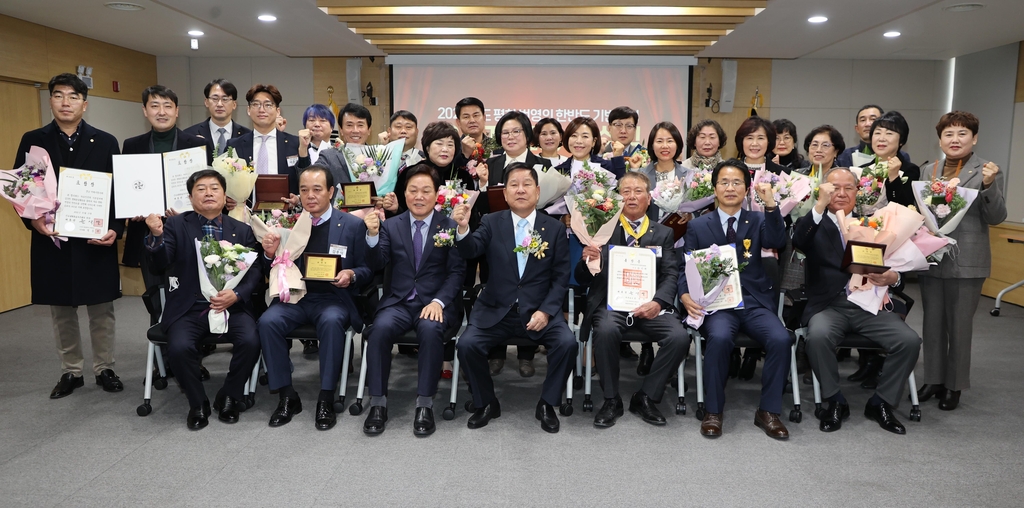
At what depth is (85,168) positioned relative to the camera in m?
4.29

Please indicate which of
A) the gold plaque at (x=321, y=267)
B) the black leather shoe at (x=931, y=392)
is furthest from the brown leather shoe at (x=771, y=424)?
the gold plaque at (x=321, y=267)

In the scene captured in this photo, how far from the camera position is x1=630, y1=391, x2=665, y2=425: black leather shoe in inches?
154

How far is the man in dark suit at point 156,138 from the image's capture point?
4.45 metres

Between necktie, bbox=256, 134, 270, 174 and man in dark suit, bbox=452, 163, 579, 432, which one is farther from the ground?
necktie, bbox=256, 134, 270, 174

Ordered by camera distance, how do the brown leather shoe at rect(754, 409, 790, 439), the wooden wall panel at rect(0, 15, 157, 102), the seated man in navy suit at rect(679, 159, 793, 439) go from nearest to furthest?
the brown leather shoe at rect(754, 409, 790, 439) → the seated man in navy suit at rect(679, 159, 793, 439) → the wooden wall panel at rect(0, 15, 157, 102)

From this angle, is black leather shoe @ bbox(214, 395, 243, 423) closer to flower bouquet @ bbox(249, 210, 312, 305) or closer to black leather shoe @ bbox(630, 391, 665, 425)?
flower bouquet @ bbox(249, 210, 312, 305)

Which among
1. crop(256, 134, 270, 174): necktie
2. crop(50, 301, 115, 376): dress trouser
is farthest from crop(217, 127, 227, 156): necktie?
crop(50, 301, 115, 376): dress trouser

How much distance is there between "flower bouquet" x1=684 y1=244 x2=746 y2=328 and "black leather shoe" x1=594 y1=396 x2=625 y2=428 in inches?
25.9

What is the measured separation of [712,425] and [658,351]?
1.67ft

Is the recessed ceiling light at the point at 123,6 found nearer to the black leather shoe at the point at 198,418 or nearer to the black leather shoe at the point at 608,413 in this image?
the black leather shoe at the point at 198,418

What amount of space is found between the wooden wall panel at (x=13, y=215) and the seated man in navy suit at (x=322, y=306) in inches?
184

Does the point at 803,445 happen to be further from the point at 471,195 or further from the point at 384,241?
the point at 384,241

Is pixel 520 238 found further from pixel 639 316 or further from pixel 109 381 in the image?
pixel 109 381

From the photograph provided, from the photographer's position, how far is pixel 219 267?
12.7ft
